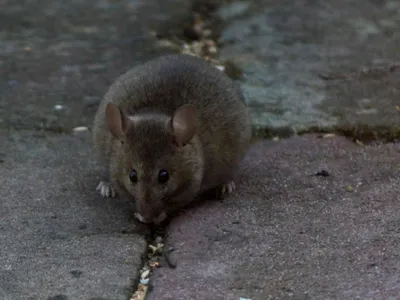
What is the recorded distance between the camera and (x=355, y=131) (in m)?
4.50

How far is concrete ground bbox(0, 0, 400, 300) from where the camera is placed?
9.98 feet

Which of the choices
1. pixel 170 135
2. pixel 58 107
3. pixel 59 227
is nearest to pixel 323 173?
pixel 170 135

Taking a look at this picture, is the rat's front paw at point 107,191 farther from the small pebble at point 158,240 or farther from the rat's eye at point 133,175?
the small pebble at point 158,240

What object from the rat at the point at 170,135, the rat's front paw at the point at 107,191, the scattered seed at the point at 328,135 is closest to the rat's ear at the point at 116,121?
the rat at the point at 170,135

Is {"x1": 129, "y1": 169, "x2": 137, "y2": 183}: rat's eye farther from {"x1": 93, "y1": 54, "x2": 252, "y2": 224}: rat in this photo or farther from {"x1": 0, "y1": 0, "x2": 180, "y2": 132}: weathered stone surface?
{"x1": 0, "y1": 0, "x2": 180, "y2": 132}: weathered stone surface

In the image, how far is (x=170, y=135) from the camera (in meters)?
3.71

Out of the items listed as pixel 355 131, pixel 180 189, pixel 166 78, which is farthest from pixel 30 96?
pixel 355 131

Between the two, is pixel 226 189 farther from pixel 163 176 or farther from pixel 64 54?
pixel 64 54

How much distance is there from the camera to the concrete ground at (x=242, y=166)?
9.98ft

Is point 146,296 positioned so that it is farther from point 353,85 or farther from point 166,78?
point 353,85

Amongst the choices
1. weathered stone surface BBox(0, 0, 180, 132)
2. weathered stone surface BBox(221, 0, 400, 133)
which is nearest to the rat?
weathered stone surface BBox(221, 0, 400, 133)

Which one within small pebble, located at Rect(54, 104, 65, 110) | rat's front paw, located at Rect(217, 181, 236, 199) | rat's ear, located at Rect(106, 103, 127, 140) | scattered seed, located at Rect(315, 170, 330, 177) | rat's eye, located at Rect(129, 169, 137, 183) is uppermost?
rat's ear, located at Rect(106, 103, 127, 140)

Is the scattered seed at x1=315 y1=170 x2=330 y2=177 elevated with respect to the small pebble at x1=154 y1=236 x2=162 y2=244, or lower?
elevated

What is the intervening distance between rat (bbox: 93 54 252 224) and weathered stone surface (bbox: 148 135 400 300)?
148 mm
